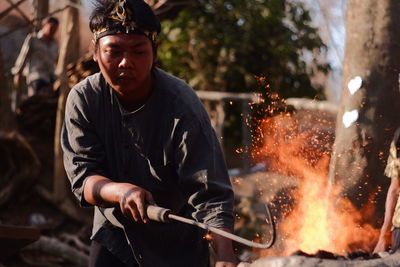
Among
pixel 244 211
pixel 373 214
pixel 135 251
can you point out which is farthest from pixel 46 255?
pixel 135 251

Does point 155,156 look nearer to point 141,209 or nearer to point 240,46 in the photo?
point 141,209

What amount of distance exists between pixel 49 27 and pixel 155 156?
26.1 feet

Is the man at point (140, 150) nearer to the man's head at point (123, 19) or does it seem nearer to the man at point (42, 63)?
the man's head at point (123, 19)

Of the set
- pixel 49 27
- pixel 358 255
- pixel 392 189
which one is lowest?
pixel 49 27

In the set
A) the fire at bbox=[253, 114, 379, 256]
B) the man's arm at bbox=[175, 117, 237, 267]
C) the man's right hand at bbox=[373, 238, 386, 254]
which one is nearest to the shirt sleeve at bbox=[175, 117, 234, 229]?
the man's arm at bbox=[175, 117, 237, 267]

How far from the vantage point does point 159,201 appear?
3.92m

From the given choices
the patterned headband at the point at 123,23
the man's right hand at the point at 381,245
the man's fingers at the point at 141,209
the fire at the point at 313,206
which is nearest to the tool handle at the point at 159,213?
the man's fingers at the point at 141,209

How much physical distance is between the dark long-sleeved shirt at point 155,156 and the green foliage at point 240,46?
8.39 metres

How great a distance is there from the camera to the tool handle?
3.21m

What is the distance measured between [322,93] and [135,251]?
10017mm

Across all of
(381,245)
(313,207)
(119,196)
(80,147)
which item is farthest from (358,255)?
(381,245)

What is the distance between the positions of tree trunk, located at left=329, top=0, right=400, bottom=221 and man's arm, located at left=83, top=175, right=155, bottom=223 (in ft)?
7.92

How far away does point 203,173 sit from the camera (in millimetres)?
3588

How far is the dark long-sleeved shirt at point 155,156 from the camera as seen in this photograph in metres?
3.64
